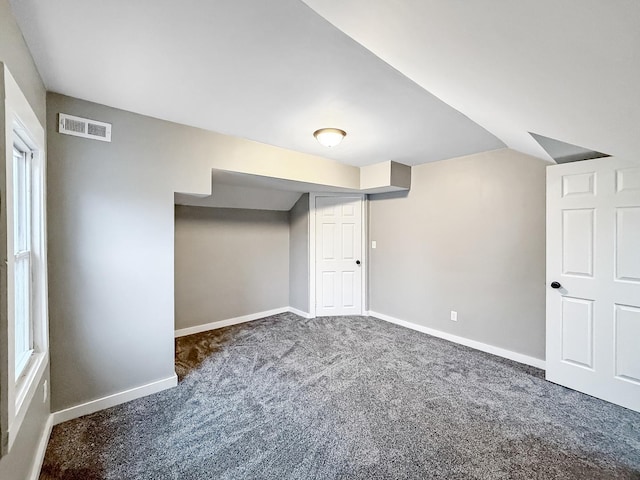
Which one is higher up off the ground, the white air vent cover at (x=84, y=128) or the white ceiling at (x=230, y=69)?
the white ceiling at (x=230, y=69)

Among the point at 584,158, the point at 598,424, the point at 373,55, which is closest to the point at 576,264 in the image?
the point at 584,158

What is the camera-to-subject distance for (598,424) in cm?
206

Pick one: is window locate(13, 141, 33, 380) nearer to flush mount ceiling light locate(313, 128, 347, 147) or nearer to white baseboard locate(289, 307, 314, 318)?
flush mount ceiling light locate(313, 128, 347, 147)

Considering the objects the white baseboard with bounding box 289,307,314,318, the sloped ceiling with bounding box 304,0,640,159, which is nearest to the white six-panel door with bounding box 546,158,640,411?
the sloped ceiling with bounding box 304,0,640,159

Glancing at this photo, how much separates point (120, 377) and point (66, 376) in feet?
1.12

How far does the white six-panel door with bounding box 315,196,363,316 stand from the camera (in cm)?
462

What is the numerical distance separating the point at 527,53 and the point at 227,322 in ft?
14.1

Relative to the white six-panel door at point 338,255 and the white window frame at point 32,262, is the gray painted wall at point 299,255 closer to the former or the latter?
the white six-panel door at point 338,255

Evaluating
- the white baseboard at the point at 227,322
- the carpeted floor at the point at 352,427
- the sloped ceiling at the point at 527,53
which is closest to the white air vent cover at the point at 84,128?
the sloped ceiling at the point at 527,53

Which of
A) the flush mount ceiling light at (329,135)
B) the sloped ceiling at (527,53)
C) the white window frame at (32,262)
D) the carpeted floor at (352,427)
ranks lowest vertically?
the carpeted floor at (352,427)

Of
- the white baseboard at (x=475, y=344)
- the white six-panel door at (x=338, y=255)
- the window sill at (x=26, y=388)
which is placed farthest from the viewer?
the white six-panel door at (x=338, y=255)

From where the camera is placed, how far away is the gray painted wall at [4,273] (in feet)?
3.52

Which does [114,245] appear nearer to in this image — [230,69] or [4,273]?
[4,273]

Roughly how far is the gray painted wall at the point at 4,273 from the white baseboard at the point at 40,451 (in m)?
0.04
